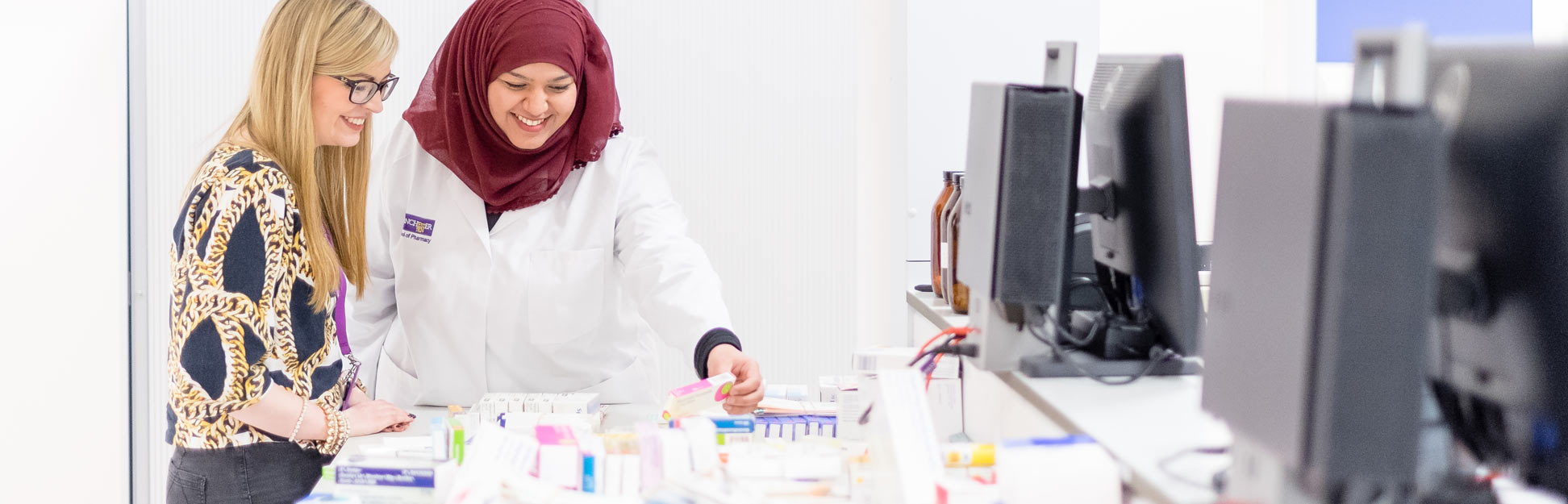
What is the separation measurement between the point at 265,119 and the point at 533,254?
0.59m

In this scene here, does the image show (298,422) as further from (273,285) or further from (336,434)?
(273,285)

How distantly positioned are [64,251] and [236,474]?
196 centimetres

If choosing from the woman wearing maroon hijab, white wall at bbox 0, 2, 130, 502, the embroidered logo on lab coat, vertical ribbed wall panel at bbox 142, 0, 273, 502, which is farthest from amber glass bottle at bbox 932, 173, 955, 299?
white wall at bbox 0, 2, 130, 502

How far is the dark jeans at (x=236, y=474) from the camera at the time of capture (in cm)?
156

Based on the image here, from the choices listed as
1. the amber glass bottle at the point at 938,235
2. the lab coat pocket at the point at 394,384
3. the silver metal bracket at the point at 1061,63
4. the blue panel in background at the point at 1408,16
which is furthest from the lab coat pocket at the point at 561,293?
the blue panel in background at the point at 1408,16

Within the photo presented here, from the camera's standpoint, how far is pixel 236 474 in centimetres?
157

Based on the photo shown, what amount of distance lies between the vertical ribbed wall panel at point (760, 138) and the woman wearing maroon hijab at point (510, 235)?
122 centimetres

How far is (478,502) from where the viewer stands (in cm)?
117

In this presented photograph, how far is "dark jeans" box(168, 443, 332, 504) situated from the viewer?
1563 mm

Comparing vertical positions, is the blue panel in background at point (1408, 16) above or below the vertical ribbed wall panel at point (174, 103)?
above

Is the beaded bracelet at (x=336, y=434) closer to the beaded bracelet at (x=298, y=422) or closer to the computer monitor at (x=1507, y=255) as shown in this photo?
the beaded bracelet at (x=298, y=422)

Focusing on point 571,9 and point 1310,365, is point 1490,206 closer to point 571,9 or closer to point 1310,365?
point 1310,365

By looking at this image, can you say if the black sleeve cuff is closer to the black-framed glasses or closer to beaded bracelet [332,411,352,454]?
beaded bracelet [332,411,352,454]

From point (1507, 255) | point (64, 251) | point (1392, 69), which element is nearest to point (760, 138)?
point (64, 251)
